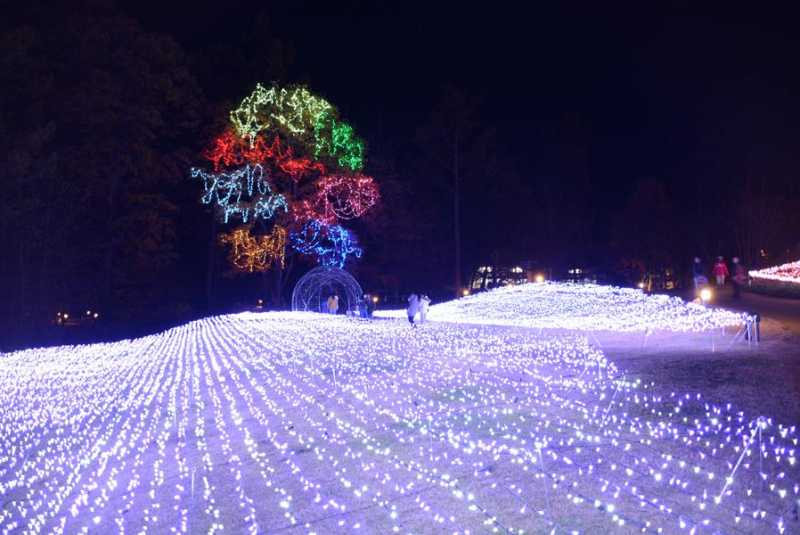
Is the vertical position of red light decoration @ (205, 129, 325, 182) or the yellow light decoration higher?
the yellow light decoration

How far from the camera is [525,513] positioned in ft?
15.6

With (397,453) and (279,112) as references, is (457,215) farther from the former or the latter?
(397,453)

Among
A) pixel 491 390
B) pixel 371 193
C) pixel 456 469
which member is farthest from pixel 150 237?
pixel 456 469

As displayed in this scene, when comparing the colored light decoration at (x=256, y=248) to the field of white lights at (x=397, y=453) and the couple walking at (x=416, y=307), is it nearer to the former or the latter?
the couple walking at (x=416, y=307)

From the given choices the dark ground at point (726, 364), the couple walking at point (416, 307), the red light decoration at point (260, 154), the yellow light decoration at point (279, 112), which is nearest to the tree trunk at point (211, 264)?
the red light decoration at point (260, 154)

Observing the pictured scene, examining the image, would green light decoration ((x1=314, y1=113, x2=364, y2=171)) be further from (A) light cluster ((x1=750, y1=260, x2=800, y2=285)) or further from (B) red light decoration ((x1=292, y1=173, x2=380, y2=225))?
(A) light cluster ((x1=750, y1=260, x2=800, y2=285))

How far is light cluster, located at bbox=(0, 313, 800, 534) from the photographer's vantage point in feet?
15.9

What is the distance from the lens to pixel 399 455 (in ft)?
20.3

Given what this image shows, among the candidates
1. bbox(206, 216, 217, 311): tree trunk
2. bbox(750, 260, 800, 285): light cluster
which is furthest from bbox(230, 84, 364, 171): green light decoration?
bbox(750, 260, 800, 285): light cluster

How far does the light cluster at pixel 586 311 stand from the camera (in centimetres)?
1502

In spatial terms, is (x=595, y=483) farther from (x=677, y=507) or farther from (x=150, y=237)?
(x=150, y=237)

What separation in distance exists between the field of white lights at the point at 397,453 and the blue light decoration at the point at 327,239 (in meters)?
15.6

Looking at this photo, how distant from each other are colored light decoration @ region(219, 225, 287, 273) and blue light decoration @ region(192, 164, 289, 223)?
687 millimetres

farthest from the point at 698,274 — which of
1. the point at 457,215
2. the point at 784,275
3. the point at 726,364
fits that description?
the point at 457,215
